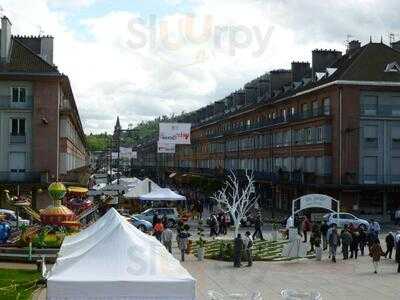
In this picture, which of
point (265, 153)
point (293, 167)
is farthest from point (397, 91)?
point (265, 153)

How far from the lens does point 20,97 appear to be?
5016cm

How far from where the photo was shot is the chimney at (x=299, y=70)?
65.1 metres

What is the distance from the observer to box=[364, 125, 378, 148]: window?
171 feet

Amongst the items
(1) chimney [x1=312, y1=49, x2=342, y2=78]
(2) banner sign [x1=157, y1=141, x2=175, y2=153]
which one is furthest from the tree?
(1) chimney [x1=312, y1=49, x2=342, y2=78]

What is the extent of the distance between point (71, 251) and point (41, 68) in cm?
3715

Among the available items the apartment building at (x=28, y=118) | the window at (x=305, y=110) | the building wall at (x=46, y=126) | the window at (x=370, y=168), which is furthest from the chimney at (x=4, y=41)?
the window at (x=370, y=168)

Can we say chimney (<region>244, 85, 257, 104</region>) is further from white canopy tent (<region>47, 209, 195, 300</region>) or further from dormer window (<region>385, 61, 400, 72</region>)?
white canopy tent (<region>47, 209, 195, 300</region>)

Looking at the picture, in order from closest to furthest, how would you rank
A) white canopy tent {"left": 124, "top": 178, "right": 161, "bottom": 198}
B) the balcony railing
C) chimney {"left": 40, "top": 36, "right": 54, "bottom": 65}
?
white canopy tent {"left": 124, "top": 178, "right": 161, "bottom": 198} → the balcony railing → chimney {"left": 40, "top": 36, "right": 54, "bottom": 65}

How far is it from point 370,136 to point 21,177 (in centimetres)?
2624

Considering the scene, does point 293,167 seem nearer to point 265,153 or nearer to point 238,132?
point 265,153

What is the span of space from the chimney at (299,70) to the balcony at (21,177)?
27.5 meters

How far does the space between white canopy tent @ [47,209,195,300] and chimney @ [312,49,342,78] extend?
4705 centimetres

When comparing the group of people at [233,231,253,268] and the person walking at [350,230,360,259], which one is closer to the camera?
the group of people at [233,231,253,268]

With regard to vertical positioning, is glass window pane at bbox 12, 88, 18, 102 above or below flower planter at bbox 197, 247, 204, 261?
above
